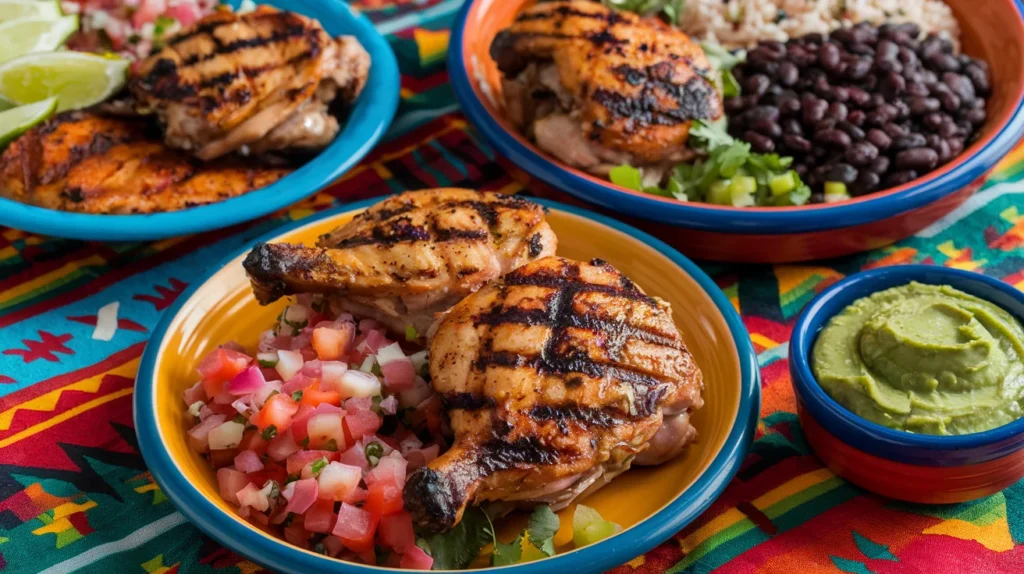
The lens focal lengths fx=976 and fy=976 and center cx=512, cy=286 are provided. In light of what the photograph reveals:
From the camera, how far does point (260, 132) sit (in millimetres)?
3805

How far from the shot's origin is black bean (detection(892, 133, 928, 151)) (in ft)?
12.8

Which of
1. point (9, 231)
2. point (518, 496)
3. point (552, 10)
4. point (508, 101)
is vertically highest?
point (552, 10)

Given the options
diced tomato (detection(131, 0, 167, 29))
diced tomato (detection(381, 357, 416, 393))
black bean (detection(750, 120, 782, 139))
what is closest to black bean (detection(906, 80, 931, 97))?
black bean (detection(750, 120, 782, 139))

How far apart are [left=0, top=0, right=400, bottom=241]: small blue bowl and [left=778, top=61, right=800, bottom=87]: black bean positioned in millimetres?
1674

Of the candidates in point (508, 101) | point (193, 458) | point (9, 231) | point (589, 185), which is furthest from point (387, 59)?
point (193, 458)

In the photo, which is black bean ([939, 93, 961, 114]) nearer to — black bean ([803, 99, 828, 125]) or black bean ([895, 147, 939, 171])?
black bean ([895, 147, 939, 171])

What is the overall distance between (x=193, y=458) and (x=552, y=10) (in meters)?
2.45

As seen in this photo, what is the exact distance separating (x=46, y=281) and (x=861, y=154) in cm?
322

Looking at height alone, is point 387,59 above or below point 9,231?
above

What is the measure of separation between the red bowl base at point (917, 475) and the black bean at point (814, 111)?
1547mm

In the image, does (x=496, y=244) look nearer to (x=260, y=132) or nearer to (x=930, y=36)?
(x=260, y=132)

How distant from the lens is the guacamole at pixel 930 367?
8.87 ft

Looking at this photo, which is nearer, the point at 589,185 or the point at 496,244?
the point at 496,244

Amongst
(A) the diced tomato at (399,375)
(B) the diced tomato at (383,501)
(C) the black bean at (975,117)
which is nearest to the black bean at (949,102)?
(C) the black bean at (975,117)
